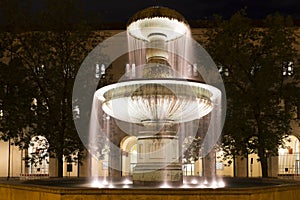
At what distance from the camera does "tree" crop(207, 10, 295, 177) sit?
2348 cm

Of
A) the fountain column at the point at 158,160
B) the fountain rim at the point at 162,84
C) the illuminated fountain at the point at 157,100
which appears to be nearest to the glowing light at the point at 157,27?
the illuminated fountain at the point at 157,100

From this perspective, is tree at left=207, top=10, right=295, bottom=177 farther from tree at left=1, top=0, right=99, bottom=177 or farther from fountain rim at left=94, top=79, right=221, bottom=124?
fountain rim at left=94, top=79, right=221, bottom=124

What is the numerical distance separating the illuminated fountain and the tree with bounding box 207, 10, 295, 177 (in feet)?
35.0

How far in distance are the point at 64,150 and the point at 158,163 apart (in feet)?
38.3

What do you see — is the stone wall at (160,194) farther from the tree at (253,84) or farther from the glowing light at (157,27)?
the tree at (253,84)

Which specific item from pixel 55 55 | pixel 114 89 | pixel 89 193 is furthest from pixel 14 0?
pixel 89 193

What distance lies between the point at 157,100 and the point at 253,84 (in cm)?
1323

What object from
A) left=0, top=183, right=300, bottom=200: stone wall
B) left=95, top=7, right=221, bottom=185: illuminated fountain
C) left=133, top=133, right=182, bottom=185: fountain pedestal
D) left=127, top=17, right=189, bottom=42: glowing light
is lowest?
left=0, top=183, right=300, bottom=200: stone wall

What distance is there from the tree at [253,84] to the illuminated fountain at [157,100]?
35.0 feet

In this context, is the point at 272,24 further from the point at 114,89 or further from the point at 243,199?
the point at 243,199

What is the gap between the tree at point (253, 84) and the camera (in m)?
23.5

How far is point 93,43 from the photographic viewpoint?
25188 mm

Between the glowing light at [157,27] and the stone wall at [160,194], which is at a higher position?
the glowing light at [157,27]

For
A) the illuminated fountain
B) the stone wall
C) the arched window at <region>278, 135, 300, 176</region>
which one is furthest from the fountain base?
the arched window at <region>278, 135, 300, 176</region>
